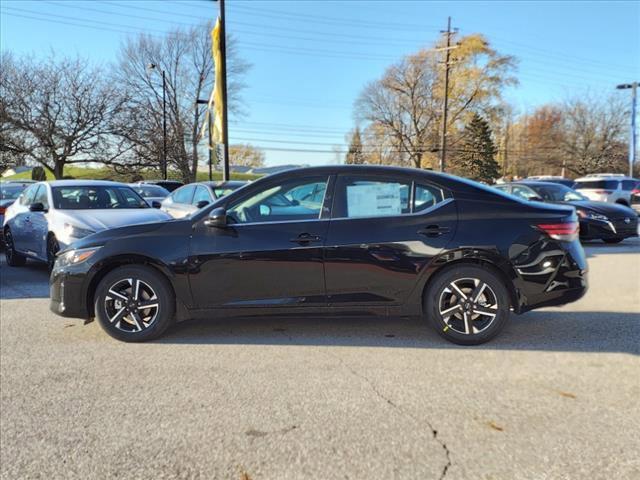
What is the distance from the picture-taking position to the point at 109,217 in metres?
7.75

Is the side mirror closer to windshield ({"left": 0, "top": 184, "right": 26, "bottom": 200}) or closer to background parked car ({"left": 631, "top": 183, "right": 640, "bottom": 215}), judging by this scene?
windshield ({"left": 0, "top": 184, "right": 26, "bottom": 200})

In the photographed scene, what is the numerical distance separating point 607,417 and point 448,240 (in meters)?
1.77

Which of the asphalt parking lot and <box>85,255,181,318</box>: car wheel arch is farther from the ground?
<box>85,255,181,318</box>: car wheel arch

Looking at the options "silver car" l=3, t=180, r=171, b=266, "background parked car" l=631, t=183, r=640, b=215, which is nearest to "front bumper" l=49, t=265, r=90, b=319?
"silver car" l=3, t=180, r=171, b=266

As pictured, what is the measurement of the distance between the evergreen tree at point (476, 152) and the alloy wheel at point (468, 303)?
40867mm

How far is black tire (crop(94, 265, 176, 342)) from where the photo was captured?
14.8ft

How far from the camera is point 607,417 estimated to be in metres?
3.08

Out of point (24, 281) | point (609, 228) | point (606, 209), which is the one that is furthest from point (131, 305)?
point (606, 209)

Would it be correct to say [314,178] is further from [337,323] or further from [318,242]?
[337,323]

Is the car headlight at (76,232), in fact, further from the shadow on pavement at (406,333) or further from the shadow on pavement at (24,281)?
the shadow on pavement at (406,333)

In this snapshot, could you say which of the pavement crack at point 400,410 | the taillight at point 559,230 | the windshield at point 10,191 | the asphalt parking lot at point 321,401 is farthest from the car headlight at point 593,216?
the windshield at point 10,191

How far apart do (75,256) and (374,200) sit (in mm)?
2790

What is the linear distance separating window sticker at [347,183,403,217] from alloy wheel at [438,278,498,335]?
0.83 metres

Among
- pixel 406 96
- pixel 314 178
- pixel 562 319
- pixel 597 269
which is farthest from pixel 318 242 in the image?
pixel 406 96
